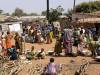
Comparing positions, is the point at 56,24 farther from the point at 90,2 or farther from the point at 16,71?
the point at 90,2

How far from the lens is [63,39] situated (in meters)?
18.9

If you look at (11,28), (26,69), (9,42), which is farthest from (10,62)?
(11,28)

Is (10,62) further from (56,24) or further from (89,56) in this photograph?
(56,24)

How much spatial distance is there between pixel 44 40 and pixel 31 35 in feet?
3.29

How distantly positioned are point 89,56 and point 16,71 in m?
4.58

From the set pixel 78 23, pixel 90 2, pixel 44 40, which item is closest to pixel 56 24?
pixel 78 23

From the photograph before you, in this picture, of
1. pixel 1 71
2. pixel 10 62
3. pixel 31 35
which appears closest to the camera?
pixel 1 71

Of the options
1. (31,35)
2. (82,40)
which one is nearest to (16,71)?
(82,40)

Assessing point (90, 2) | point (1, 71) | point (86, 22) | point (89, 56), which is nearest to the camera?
point (1, 71)

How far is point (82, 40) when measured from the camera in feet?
63.1

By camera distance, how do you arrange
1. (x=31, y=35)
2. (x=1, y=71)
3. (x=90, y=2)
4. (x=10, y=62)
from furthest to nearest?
1. (x=90, y=2)
2. (x=31, y=35)
3. (x=10, y=62)
4. (x=1, y=71)

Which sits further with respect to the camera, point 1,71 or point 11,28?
point 11,28

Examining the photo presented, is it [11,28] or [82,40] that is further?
[11,28]

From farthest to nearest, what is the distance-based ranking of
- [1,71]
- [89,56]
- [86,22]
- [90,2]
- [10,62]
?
[90,2], [86,22], [89,56], [10,62], [1,71]
